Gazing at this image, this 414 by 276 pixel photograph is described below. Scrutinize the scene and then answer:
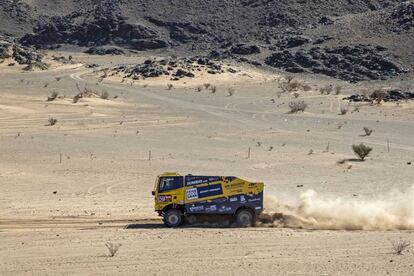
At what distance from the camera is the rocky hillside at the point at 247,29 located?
88500mm

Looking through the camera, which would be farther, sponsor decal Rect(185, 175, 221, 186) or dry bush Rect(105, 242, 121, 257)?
sponsor decal Rect(185, 175, 221, 186)

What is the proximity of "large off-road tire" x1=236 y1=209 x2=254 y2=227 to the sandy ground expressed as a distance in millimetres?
450

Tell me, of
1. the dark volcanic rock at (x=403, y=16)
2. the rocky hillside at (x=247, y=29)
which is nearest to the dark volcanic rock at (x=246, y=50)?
the rocky hillside at (x=247, y=29)

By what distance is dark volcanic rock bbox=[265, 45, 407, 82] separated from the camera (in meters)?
82.9

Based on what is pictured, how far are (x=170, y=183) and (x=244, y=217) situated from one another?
2.02m

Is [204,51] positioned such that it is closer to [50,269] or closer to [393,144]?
[393,144]

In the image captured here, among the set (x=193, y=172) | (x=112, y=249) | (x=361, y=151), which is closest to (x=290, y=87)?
(x=361, y=151)

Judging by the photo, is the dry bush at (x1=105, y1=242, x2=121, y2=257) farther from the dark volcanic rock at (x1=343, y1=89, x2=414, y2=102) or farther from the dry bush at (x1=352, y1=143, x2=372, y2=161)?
the dark volcanic rock at (x1=343, y1=89, x2=414, y2=102)

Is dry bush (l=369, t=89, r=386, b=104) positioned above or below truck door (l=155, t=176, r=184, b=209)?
above

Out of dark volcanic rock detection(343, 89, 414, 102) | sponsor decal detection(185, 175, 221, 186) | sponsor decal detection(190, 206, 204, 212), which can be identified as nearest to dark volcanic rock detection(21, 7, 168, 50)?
dark volcanic rock detection(343, 89, 414, 102)

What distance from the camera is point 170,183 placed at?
19484 mm

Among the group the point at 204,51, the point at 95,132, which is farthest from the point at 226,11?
the point at 95,132

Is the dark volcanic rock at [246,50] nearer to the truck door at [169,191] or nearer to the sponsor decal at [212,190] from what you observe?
the truck door at [169,191]

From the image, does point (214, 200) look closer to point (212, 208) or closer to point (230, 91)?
point (212, 208)
